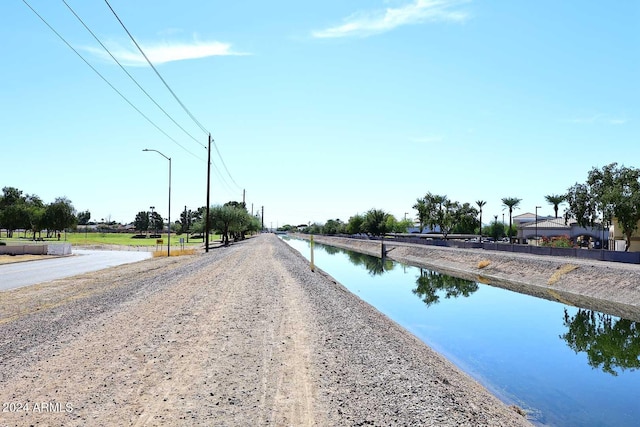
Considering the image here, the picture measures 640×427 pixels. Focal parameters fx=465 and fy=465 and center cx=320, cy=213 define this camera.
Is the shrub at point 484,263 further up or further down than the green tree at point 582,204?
further down

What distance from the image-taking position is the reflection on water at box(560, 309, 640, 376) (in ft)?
53.6

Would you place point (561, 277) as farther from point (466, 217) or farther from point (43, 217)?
point (43, 217)

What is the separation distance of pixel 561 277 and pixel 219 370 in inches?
1291

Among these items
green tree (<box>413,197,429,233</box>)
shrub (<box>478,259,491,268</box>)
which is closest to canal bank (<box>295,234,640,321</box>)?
shrub (<box>478,259,491,268</box>)

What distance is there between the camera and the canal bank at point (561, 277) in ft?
89.8

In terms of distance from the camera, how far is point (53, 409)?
7184 mm

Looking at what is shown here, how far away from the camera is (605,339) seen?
19828 mm

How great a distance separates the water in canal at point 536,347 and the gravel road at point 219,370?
1.99 meters

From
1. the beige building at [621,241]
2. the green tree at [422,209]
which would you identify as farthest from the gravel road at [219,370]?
the green tree at [422,209]

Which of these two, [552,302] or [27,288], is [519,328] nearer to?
[552,302]

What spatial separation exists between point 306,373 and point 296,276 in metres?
20.6

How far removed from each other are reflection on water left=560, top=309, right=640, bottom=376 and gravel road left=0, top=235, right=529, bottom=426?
25.6ft

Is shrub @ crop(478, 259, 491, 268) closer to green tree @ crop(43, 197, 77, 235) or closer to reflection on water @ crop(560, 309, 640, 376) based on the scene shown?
reflection on water @ crop(560, 309, 640, 376)

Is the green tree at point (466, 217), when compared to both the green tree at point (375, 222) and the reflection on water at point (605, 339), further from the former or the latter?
the reflection on water at point (605, 339)
